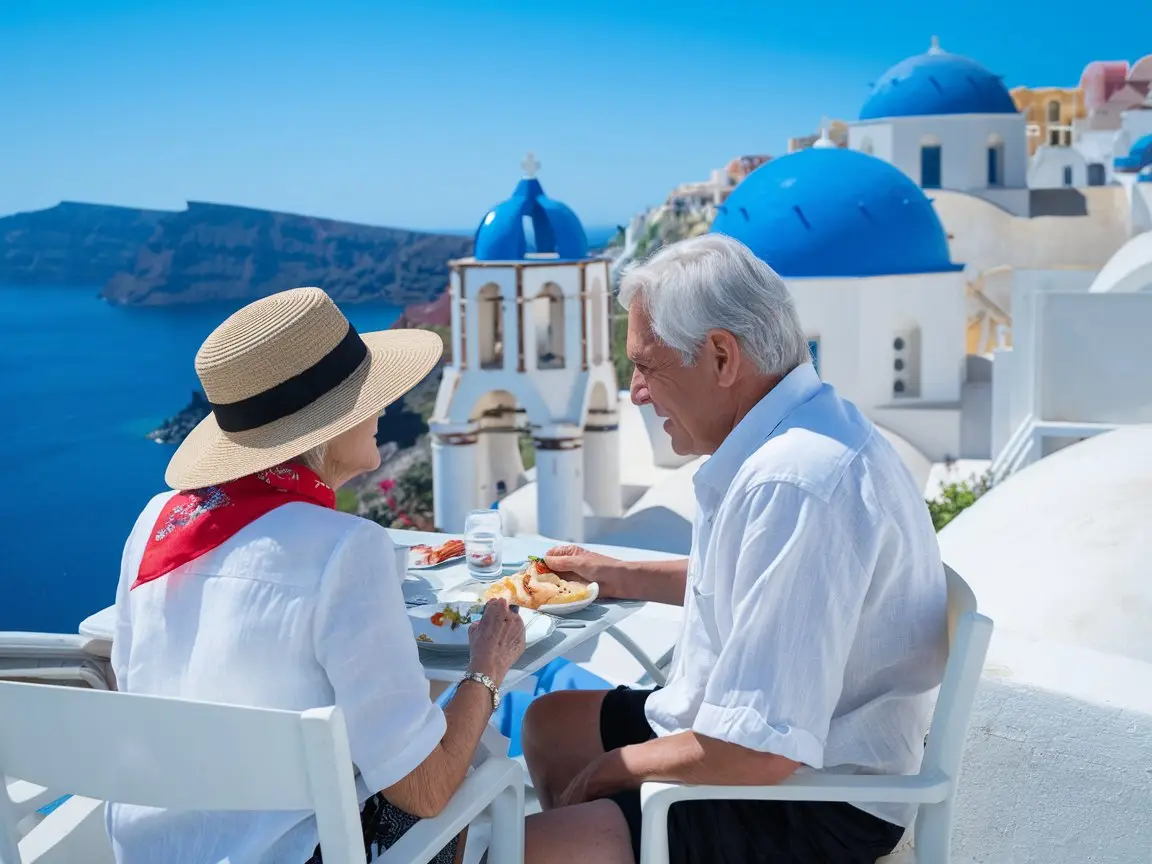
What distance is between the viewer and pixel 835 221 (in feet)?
47.2

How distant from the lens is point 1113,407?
753 cm

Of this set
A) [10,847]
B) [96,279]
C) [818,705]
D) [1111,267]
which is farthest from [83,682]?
[96,279]

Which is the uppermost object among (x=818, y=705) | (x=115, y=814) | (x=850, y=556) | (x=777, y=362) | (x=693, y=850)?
(x=777, y=362)

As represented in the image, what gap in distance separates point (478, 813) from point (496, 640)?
27 centimetres

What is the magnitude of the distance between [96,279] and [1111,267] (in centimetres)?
1424

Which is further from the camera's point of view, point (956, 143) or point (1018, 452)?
point (956, 143)

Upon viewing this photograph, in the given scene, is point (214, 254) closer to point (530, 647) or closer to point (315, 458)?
point (530, 647)

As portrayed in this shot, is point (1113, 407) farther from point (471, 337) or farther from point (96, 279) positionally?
point (96, 279)

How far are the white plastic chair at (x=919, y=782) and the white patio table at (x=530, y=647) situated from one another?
0.37 m

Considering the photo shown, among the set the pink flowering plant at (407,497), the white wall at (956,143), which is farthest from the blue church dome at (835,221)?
the white wall at (956,143)

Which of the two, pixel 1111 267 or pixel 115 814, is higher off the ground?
pixel 1111 267

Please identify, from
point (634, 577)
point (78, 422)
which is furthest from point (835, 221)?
point (634, 577)

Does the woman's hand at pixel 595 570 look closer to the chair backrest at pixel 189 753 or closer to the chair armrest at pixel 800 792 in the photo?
the chair armrest at pixel 800 792

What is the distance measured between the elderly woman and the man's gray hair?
366mm
